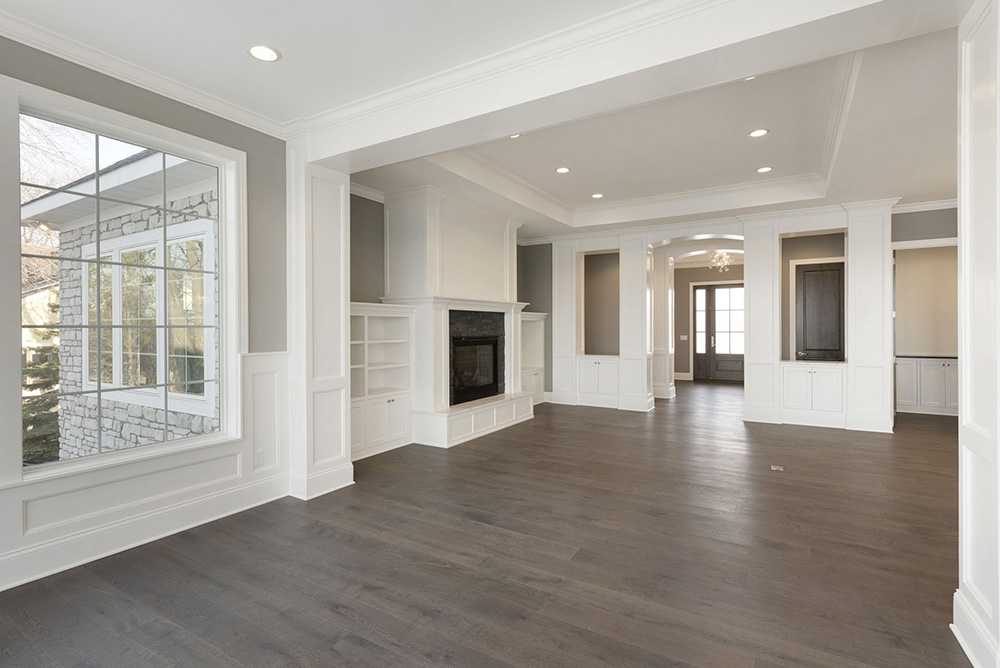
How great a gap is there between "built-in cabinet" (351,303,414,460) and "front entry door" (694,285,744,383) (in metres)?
8.60

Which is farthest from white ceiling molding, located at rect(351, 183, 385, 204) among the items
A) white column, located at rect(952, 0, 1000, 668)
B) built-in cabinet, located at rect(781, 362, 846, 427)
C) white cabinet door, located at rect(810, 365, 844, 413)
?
white cabinet door, located at rect(810, 365, 844, 413)

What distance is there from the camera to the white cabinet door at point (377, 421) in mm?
5145

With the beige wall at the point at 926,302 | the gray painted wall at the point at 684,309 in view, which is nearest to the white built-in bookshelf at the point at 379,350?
the beige wall at the point at 926,302

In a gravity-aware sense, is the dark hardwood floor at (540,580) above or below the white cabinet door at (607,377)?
below

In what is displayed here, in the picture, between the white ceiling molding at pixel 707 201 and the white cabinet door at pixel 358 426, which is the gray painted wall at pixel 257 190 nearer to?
the white cabinet door at pixel 358 426

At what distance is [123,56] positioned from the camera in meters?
2.91

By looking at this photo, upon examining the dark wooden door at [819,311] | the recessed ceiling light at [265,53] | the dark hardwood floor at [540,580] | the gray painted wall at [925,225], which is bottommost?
the dark hardwood floor at [540,580]

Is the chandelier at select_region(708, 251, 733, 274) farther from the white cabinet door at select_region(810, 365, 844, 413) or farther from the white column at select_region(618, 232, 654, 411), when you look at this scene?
the white cabinet door at select_region(810, 365, 844, 413)

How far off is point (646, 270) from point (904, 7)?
572 centimetres

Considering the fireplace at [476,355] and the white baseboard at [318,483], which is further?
the fireplace at [476,355]

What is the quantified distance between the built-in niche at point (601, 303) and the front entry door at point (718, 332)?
4018mm

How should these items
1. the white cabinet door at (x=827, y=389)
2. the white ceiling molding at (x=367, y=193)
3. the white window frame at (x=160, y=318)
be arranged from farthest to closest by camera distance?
1. the white cabinet door at (x=827, y=389)
2. the white ceiling molding at (x=367, y=193)
3. the white window frame at (x=160, y=318)

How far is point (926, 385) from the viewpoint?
723 cm

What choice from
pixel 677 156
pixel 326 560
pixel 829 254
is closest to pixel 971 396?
pixel 326 560
